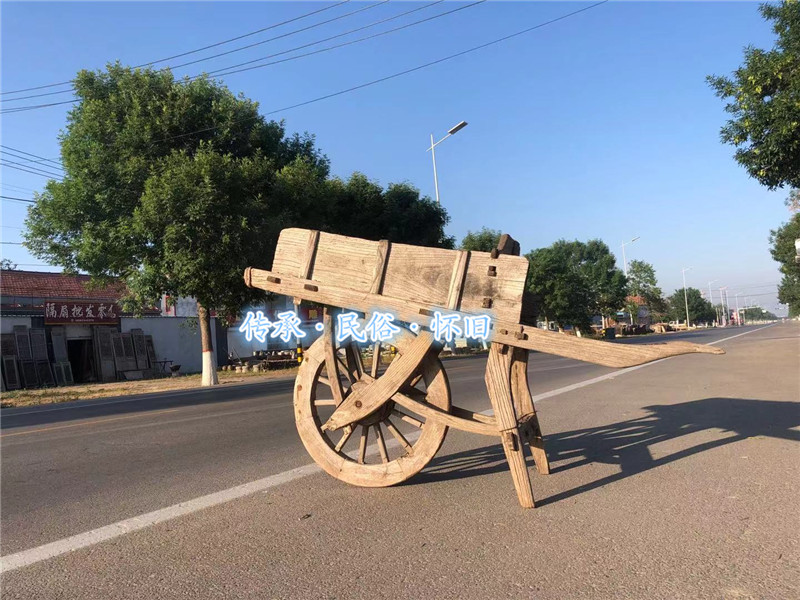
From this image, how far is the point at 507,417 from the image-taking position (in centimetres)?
413

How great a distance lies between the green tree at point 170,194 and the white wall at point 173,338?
844cm

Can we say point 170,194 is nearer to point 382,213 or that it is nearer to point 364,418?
point 382,213

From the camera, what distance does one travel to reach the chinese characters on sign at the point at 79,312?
79.8ft

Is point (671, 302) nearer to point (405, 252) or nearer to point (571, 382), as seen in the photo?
point (571, 382)

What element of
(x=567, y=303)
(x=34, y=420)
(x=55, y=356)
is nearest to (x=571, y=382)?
(x=34, y=420)

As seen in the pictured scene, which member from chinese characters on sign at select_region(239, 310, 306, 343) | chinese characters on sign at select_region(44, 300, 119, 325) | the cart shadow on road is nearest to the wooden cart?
chinese characters on sign at select_region(239, 310, 306, 343)

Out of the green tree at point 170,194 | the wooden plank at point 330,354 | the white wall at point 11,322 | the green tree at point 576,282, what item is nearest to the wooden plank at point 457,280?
the wooden plank at point 330,354

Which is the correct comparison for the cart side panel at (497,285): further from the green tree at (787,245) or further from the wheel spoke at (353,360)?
the green tree at (787,245)

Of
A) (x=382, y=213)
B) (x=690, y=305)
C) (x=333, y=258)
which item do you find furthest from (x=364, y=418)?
(x=690, y=305)

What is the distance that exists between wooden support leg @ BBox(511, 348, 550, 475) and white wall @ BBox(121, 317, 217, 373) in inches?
985

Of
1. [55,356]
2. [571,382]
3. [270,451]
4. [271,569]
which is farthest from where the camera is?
[55,356]

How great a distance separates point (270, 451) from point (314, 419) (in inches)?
80.2

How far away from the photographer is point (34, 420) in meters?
10.9

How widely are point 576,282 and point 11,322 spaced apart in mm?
41708
